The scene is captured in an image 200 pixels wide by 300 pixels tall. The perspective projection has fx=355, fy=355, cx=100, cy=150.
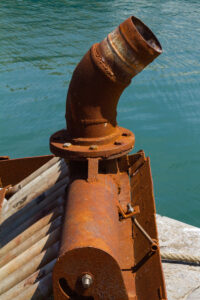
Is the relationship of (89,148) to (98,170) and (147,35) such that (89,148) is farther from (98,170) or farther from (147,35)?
(147,35)

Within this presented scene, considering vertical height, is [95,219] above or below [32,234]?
above

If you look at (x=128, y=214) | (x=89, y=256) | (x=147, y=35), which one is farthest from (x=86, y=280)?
(x=147, y=35)

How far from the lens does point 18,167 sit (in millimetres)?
5766

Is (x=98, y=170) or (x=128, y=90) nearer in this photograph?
(x=98, y=170)

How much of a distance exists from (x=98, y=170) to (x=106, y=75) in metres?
0.98

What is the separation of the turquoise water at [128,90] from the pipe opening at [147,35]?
17.0 feet

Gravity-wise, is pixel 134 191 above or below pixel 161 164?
above

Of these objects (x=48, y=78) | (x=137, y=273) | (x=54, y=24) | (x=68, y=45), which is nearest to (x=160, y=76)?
(x=48, y=78)

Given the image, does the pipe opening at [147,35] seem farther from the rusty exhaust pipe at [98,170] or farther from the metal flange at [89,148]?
the metal flange at [89,148]

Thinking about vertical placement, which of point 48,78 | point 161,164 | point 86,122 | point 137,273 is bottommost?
point 161,164

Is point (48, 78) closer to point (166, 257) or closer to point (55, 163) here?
point (55, 163)

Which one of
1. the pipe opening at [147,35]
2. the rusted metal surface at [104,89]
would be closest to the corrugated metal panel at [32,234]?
the rusted metal surface at [104,89]

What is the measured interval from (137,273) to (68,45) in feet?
51.1

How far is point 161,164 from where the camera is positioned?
950 centimetres
